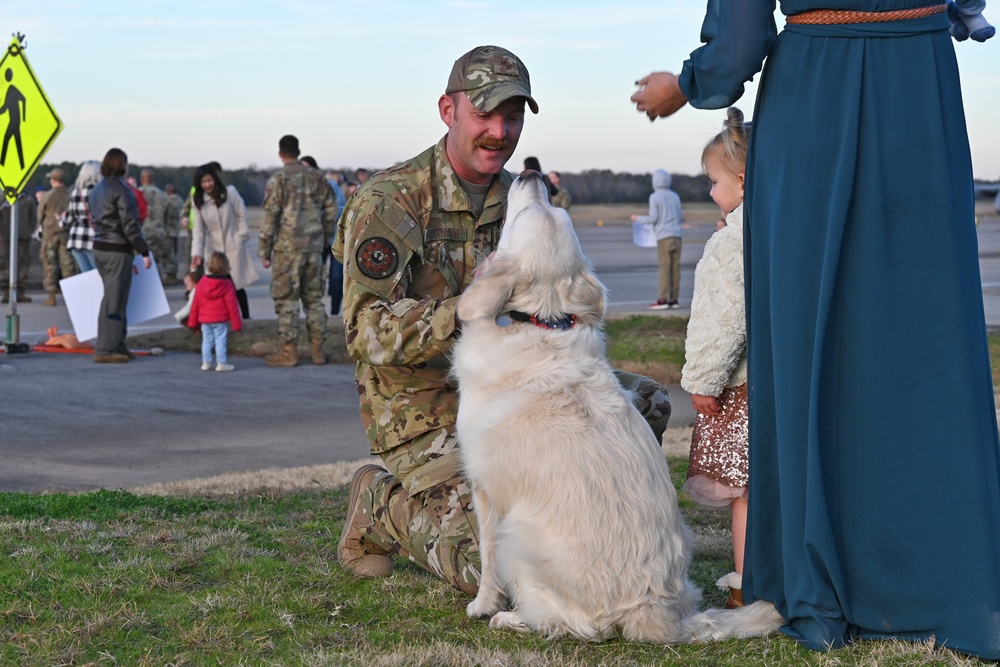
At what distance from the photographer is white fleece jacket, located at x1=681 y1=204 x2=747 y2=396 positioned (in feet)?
13.6

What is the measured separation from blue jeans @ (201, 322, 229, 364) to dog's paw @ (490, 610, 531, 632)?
8778 millimetres

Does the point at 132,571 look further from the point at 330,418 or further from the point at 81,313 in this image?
the point at 81,313

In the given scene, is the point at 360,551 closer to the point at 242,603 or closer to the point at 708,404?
the point at 242,603

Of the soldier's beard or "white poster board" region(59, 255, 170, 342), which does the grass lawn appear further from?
"white poster board" region(59, 255, 170, 342)

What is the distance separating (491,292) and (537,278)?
16 cm

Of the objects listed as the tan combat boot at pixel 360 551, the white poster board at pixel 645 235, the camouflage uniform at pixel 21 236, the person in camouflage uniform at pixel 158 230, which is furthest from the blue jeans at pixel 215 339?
the person in camouflage uniform at pixel 158 230

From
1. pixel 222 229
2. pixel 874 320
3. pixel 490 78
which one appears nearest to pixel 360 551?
pixel 490 78

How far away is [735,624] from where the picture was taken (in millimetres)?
3814

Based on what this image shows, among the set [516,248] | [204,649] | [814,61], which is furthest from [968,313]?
[204,649]

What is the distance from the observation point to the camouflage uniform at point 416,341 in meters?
4.38

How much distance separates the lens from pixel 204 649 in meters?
3.74

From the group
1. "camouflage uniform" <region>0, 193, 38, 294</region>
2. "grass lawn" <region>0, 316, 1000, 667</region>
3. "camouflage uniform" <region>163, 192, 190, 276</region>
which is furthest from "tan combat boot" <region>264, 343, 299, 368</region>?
"camouflage uniform" <region>163, 192, 190, 276</region>

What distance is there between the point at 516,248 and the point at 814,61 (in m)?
1.12

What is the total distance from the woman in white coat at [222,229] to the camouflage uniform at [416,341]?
1002 cm
